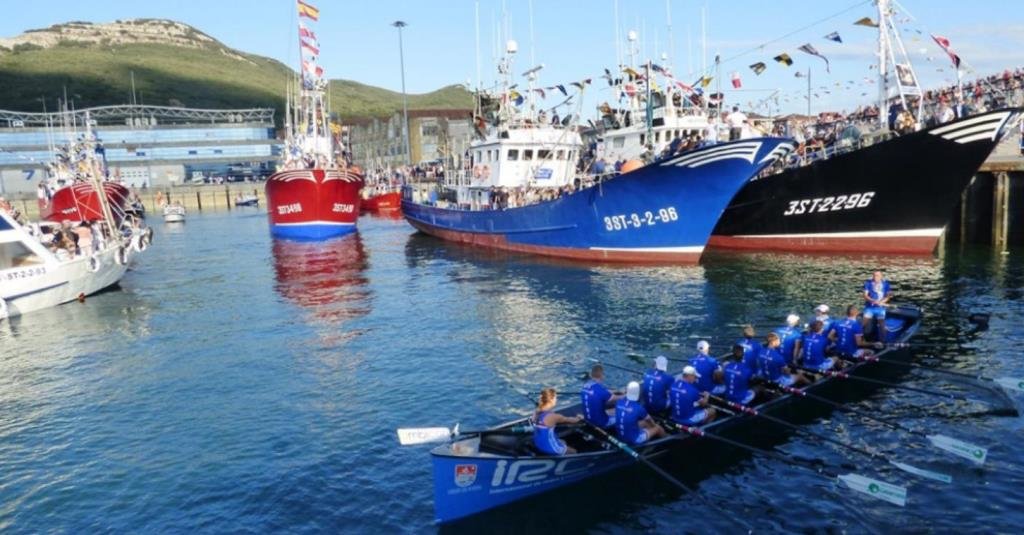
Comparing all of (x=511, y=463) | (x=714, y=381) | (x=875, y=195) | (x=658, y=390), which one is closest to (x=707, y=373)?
(x=714, y=381)

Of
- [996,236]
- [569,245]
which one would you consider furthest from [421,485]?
[996,236]

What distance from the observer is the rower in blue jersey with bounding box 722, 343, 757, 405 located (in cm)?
1469

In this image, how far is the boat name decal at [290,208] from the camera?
53.8 metres

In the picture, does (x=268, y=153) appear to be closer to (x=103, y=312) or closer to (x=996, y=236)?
(x=103, y=312)

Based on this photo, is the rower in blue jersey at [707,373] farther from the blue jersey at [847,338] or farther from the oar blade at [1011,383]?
the oar blade at [1011,383]

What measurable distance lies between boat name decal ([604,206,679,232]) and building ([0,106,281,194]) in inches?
3444

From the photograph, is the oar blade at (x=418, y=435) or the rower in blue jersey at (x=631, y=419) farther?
the rower in blue jersey at (x=631, y=419)

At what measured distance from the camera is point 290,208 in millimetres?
54250

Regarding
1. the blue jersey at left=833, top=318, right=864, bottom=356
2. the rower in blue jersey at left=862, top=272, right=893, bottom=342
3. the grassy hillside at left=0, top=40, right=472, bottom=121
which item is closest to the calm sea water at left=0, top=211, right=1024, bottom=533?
the blue jersey at left=833, top=318, right=864, bottom=356

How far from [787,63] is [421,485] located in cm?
2834

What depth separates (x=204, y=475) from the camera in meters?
13.9

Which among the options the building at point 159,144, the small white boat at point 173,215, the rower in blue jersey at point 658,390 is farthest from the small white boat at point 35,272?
the building at point 159,144

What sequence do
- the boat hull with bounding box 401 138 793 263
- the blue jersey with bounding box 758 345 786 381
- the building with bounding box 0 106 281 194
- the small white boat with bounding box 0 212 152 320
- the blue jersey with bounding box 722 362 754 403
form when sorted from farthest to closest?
1. the building with bounding box 0 106 281 194
2. the boat hull with bounding box 401 138 793 263
3. the small white boat with bounding box 0 212 152 320
4. the blue jersey with bounding box 758 345 786 381
5. the blue jersey with bounding box 722 362 754 403

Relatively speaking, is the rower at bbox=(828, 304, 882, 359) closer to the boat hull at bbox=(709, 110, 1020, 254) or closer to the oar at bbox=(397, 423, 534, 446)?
the oar at bbox=(397, 423, 534, 446)
